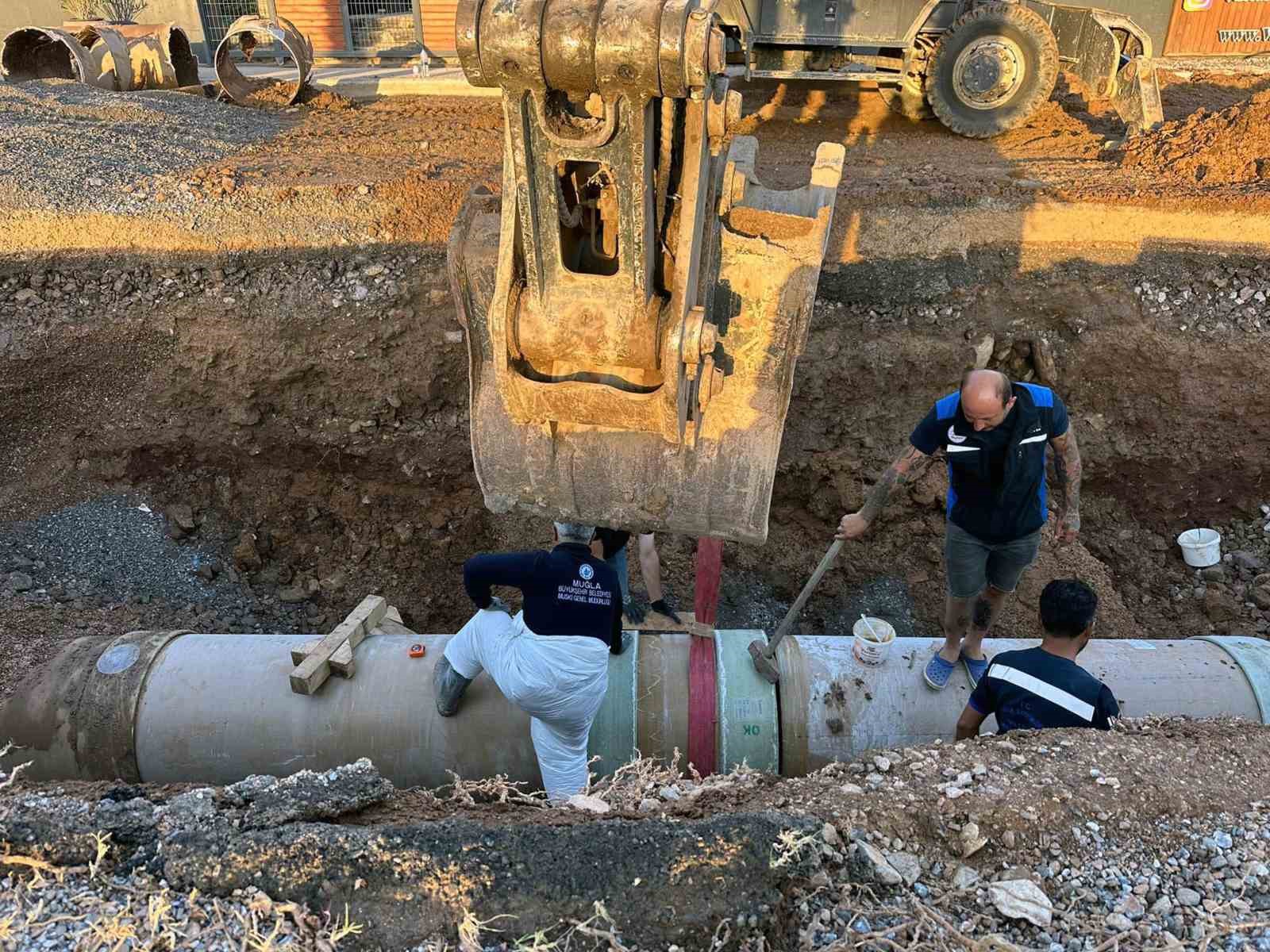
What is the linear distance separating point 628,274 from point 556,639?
5.29 ft

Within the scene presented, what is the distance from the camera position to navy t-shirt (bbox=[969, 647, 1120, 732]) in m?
3.61

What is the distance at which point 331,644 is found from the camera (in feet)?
14.8

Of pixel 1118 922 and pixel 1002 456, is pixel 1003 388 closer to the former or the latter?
pixel 1002 456

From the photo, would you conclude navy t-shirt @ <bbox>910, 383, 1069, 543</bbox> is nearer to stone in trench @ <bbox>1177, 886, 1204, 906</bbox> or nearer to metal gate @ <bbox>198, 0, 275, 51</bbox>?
stone in trench @ <bbox>1177, 886, 1204, 906</bbox>

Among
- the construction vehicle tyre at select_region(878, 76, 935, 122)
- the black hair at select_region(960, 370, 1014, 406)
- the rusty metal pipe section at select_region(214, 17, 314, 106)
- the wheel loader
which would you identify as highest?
the rusty metal pipe section at select_region(214, 17, 314, 106)

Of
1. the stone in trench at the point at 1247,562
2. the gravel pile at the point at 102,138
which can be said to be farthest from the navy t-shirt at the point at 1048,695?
the gravel pile at the point at 102,138

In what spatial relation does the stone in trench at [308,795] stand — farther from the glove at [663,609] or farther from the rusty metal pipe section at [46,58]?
the rusty metal pipe section at [46,58]

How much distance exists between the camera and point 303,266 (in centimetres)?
705

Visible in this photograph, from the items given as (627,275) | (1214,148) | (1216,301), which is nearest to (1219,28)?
(1214,148)

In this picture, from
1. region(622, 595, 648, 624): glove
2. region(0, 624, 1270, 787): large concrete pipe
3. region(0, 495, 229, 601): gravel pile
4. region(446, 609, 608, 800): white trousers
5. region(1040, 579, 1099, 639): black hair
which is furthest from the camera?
region(0, 495, 229, 601): gravel pile

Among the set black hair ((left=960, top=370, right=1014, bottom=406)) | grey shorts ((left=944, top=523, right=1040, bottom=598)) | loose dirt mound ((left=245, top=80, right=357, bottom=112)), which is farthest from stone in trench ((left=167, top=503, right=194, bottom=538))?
loose dirt mound ((left=245, top=80, right=357, bottom=112))

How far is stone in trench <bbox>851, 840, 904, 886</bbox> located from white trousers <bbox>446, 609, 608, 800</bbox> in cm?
142

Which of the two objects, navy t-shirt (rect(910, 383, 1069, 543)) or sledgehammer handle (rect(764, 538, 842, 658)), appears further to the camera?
sledgehammer handle (rect(764, 538, 842, 658))

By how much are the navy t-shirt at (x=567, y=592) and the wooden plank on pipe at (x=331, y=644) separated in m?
1.19
